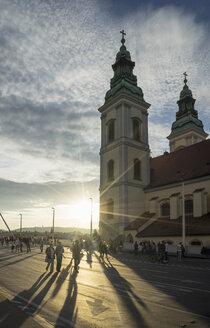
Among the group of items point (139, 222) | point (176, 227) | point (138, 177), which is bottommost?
point (176, 227)

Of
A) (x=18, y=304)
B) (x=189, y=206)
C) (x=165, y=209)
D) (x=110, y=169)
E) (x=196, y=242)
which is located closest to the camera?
(x=18, y=304)

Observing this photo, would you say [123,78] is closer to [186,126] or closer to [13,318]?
[186,126]

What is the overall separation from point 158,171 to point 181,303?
36444 mm

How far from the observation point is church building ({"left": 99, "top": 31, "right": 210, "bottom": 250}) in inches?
1339

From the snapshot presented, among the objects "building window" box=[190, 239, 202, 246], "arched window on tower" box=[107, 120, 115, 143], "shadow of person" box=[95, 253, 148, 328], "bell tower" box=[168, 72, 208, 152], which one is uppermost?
"bell tower" box=[168, 72, 208, 152]

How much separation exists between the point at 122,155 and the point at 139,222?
9.74 metres

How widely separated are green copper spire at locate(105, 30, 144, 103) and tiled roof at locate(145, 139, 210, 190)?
1075 centimetres

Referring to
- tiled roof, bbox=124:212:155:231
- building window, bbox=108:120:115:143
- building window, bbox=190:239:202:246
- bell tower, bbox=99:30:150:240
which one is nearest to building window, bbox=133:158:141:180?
bell tower, bbox=99:30:150:240

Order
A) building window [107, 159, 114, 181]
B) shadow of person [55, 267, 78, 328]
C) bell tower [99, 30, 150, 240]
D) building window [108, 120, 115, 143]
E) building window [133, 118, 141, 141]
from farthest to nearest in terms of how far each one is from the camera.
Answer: building window [108, 120, 115, 143] < building window [133, 118, 141, 141] < building window [107, 159, 114, 181] < bell tower [99, 30, 150, 240] < shadow of person [55, 267, 78, 328]

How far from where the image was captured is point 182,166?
39531 millimetres

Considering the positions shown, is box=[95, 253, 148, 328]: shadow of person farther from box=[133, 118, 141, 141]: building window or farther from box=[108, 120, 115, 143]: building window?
box=[108, 120, 115, 143]: building window

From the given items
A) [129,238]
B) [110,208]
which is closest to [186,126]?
[110,208]

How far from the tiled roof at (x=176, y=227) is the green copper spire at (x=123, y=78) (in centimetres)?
2004

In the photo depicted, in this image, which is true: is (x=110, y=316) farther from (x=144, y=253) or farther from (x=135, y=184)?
(x=135, y=184)
